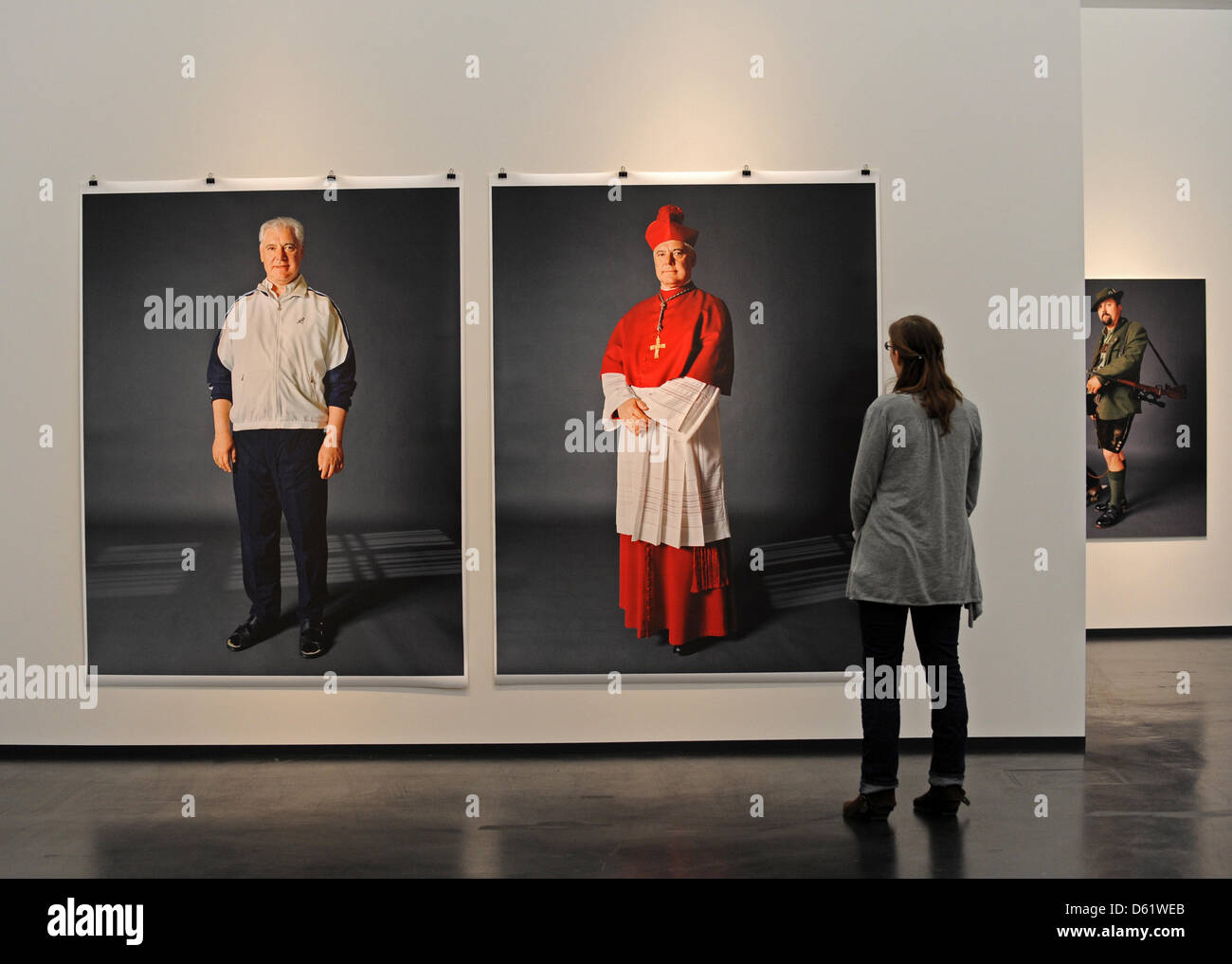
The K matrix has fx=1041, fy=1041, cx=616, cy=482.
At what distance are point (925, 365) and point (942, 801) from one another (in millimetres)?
1444

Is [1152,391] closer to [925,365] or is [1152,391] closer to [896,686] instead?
[925,365]

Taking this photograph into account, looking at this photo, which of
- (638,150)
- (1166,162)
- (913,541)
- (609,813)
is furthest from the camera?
(1166,162)

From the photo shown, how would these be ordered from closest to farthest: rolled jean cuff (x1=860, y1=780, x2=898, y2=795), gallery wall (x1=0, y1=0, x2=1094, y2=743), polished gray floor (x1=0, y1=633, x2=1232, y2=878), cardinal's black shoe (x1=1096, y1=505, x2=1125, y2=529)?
polished gray floor (x1=0, y1=633, x2=1232, y2=878), rolled jean cuff (x1=860, y1=780, x2=898, y2=795), gallery wall (x1=0, y1=0, x2=1094, y2=743), cardinal's black shoe (x1=1096, y1=505, x2=1125, y2=529)

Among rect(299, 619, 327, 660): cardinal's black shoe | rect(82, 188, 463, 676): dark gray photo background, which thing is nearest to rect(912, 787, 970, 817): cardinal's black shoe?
rect(82, 188, 463, 676): dark gray photo background

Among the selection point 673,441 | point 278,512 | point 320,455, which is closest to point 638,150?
point 673,441

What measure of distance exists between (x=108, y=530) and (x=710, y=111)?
9.90 ft

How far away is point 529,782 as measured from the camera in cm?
394

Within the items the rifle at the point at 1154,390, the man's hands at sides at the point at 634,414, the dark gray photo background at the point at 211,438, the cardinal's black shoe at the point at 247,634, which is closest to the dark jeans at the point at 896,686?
the man's hands at sides at the point at 634,414

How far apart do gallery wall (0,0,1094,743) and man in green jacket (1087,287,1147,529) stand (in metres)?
3.07

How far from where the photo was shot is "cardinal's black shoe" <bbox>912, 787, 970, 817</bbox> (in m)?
3.45

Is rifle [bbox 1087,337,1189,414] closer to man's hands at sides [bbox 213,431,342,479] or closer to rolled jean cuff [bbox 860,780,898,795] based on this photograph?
rolled jean cuff [bbox 860,780,898,795]

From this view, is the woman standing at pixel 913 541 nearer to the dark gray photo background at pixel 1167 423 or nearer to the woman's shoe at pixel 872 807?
the woman's shoe at pixel 872 807

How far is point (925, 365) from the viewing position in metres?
3.35

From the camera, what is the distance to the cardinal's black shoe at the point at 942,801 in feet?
11.3
